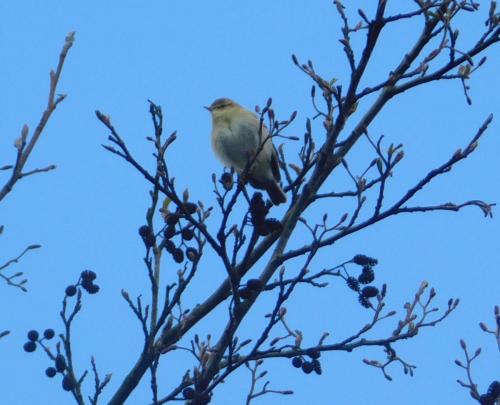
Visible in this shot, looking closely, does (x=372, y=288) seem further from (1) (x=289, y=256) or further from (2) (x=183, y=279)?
(2) (x=183, y=279)

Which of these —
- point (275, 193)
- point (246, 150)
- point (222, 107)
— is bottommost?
point (275, 193)

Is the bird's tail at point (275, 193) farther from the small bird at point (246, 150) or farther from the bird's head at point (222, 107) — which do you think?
the bird's head at point (222, 107)

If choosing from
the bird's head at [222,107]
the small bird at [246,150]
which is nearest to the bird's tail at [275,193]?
the small bird at [246,150]

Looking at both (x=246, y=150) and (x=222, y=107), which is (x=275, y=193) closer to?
(x=246, y=150)

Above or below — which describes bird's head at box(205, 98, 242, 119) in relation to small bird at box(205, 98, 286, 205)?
above

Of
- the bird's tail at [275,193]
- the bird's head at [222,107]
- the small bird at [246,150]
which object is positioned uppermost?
the bird's head at [222,107]

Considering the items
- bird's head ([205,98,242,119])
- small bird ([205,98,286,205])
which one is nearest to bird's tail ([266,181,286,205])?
small bird ([205,98,286,205])

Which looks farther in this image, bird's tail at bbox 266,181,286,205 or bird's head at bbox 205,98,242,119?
bird's head at bbox 205,98,242,119

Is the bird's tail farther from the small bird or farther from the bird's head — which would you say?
the bird's head

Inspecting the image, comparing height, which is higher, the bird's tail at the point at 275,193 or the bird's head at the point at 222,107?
the bird's head at the point at 222,107

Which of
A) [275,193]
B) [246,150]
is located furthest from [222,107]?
[275,193]

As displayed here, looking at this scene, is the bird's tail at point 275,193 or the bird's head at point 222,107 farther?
the bird's head at point 222,107

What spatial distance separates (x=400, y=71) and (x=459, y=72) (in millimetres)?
307

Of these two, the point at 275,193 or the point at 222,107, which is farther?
the point at 222,107
